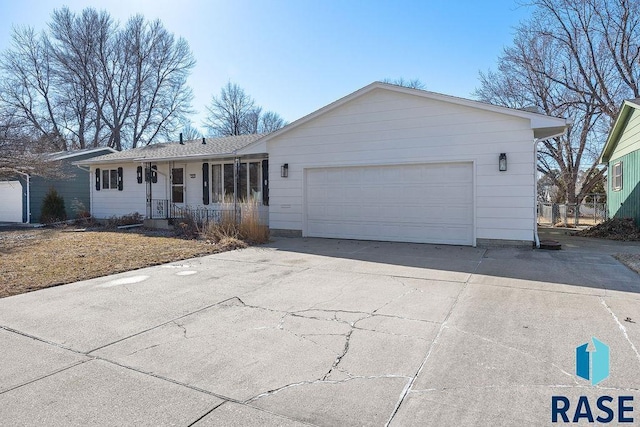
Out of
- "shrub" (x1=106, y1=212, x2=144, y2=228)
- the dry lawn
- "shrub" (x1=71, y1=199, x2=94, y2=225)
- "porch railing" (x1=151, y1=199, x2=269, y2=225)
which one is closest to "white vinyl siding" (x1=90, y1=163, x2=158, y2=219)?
"shrub" (x1=71, y1=199, x2=94, y2=225)

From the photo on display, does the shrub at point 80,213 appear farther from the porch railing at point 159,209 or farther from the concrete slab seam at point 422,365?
the concrete slab seam at point 422,365

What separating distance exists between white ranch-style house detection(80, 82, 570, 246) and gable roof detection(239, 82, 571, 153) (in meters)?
0.02

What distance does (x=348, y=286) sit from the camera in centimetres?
569

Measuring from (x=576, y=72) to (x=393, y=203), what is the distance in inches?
635

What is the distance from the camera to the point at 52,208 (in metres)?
18.1

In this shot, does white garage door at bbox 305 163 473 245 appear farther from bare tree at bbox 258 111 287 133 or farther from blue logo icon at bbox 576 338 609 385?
bare tree at bbox 258 111 287 133

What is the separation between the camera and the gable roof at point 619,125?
1219 centimetres

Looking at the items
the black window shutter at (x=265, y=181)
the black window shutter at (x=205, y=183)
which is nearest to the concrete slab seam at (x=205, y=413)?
the black window shutter at (x=265, y=181)

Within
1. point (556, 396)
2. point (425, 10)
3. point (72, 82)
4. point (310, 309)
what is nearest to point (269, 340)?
point (310, 309)

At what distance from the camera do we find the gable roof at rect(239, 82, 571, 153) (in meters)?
8.57

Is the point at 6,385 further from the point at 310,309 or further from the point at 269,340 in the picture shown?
the point at 310,309

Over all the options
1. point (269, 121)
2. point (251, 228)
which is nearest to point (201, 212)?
point (251, 228)

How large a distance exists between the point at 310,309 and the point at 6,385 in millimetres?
2808

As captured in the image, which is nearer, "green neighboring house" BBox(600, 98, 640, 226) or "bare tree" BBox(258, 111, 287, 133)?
"green neighboring house" BBox(600, 98, 640, 226)
